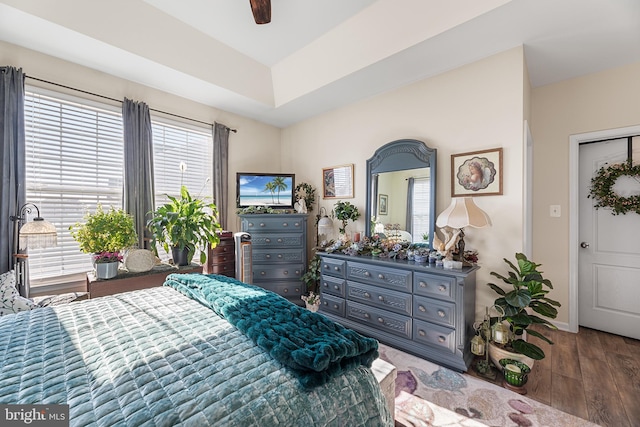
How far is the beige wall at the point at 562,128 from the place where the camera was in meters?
2.54

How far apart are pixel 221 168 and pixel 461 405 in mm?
3485

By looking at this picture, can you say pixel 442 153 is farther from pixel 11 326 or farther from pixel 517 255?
pixel 11 326

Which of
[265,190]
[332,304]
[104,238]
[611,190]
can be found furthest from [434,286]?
[104,238]

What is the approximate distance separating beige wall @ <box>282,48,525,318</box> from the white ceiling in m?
0.16

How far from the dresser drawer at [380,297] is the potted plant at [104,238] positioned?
2179 millimetres

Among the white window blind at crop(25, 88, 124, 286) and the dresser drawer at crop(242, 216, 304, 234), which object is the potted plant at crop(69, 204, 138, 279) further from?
the dresser drawer at crop(242, 216, 304, 234)

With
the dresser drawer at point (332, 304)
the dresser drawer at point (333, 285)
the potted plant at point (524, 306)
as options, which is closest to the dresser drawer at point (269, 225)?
the dresser drawer at point (333, 285)

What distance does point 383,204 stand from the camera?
307 cm

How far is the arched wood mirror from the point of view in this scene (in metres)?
2.72

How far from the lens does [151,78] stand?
281 centimetres

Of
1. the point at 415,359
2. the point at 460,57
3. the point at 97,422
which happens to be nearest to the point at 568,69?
the point at 460,57

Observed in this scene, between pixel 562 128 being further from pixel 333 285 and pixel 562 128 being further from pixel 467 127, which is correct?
pixel 333 285

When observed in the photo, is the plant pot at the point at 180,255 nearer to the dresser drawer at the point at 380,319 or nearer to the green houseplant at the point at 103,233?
the green houseplant at the point at 103,233

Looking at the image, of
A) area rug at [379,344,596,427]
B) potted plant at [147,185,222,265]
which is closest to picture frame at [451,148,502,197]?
area rug at [379,344,596,427]
